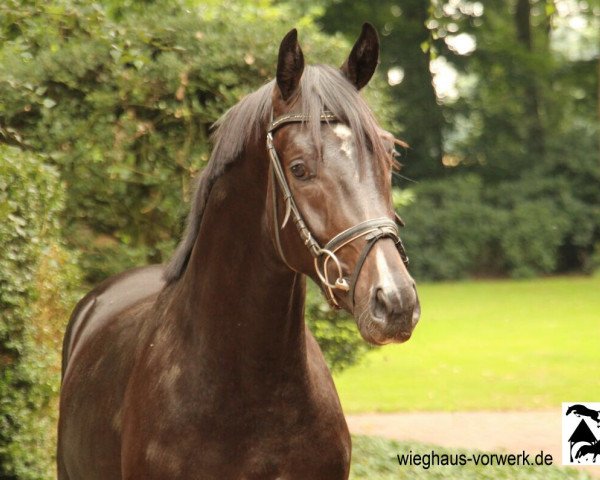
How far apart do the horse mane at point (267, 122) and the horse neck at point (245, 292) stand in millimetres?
58

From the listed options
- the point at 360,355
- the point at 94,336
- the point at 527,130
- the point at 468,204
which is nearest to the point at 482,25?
the point at 527,130

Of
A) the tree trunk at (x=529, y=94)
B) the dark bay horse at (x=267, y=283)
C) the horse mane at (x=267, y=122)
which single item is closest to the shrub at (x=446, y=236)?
the tree trunk at (x=529, y=94)

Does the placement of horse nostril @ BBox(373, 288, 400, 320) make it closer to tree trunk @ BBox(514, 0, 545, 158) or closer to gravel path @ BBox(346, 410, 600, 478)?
gravel path @ BBox(346, 410, 600, 478)

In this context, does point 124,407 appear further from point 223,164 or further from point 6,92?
point 6,92

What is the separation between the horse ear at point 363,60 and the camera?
2832 millimetres

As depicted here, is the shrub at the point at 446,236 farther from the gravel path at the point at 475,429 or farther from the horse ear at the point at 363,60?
the horse ear at the point at 363,60

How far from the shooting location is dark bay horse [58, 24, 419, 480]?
2559mm

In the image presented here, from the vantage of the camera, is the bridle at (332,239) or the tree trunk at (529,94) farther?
the tree trunk at (529,94)

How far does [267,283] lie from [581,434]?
467 cm

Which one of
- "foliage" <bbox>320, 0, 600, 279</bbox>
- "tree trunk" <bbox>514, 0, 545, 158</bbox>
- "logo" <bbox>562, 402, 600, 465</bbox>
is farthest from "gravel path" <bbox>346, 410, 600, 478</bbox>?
"tree trunk" <bbox>514, 0, 545, 158</bbox>

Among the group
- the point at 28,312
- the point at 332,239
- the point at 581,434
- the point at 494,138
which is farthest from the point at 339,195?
the point at 494,138

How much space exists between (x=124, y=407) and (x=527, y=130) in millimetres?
26115

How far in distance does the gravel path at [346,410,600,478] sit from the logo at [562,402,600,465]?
0.11 meters

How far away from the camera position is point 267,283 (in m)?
2.87
